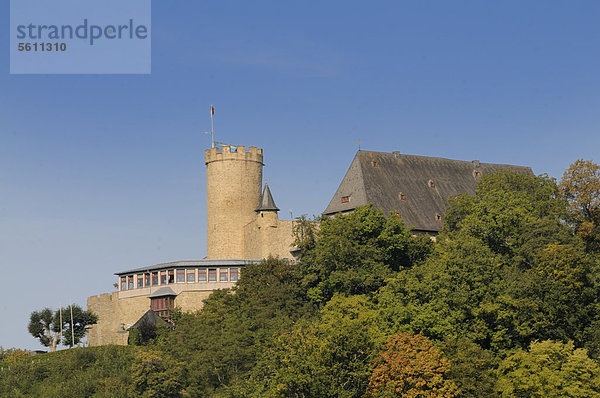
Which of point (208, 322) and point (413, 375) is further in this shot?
point (208, 322)

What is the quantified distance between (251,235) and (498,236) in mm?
21082

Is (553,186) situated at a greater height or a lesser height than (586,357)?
greater

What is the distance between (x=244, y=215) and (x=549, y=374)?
118 ft

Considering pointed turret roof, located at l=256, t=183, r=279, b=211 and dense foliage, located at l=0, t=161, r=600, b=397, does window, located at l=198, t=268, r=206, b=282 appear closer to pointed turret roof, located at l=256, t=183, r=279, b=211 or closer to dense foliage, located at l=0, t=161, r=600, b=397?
dense foliage, located at l=0, t=161, r=600, b=397

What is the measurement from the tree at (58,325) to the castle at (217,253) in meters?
0.74

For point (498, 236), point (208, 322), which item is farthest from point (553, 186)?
point (208, 322)

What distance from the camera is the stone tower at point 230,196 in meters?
80.3

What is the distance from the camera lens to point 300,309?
62031 mm

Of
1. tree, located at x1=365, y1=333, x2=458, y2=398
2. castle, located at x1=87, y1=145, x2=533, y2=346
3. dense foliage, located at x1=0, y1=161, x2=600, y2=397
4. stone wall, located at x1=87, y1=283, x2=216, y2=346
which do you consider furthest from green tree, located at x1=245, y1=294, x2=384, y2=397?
castle, located at x1=87, y1=145, x2=533, y2=346

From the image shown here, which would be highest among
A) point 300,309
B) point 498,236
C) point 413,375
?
point 498,236

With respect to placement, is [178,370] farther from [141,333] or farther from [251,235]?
[251,235]

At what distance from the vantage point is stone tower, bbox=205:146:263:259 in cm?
8026

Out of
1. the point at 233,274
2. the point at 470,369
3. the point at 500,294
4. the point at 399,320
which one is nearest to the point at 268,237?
the point at 233,274

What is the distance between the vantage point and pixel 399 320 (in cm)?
5475
